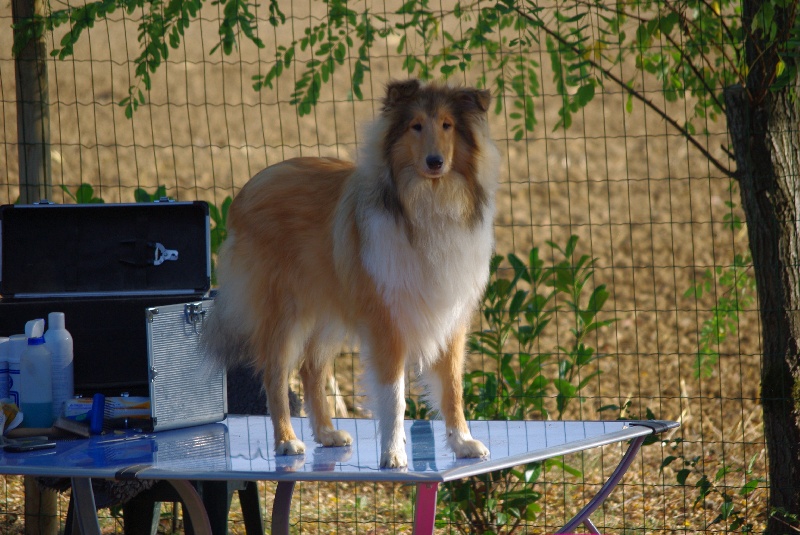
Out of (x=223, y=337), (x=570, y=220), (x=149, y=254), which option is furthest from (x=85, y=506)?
(x=570, y=220)

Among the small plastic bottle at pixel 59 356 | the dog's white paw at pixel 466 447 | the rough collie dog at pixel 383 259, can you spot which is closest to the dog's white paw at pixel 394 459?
the rough collie dog at pixel 383 259

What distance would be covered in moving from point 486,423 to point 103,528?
7.10 ft

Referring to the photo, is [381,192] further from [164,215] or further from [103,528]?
[103,528]

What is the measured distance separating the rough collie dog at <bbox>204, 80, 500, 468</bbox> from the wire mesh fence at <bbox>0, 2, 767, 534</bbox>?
55cm

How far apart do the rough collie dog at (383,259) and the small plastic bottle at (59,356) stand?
48 cm

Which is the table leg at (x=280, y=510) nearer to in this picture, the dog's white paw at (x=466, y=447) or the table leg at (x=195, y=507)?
the table leg at (x=195, y=507)

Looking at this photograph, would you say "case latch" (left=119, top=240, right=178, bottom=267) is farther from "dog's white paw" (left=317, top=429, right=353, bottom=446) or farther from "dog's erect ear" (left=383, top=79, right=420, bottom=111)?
"dog's erect ear" (left=383, top=79, right=420, bottom=111)

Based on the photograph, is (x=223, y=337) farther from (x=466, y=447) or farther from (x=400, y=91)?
(x=400, y=91)

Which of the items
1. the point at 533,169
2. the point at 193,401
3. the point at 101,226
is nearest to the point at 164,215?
the point at 101,226

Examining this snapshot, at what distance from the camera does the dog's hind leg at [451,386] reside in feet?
10.7

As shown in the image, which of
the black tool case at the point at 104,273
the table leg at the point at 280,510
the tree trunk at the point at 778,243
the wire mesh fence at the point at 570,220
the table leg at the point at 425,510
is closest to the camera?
the table leg at the point at 425,510

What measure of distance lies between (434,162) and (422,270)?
351 mm

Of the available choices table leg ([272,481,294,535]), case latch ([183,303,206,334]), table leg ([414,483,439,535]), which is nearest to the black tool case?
case latch ([183,303,206,334])

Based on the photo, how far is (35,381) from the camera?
3.33 metres
